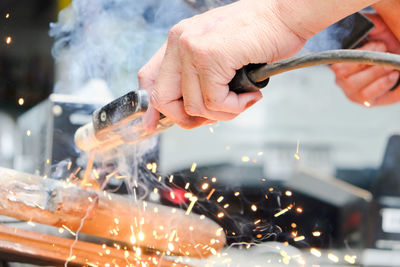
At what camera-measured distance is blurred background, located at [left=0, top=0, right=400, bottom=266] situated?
1.70 meters

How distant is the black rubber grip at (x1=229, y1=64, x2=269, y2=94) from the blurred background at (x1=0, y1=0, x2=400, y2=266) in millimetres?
515

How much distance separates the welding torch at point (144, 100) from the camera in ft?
2.66

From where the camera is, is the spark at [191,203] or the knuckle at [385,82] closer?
the spark at [191,203]

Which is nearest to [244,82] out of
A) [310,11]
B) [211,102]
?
[211,102]

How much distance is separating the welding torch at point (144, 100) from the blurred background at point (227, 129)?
318 millimetres

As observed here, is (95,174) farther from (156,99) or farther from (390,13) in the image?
(390,13)

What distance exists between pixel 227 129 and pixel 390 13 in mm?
3561

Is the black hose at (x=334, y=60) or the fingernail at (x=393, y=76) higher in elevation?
the black hose at (x=334, y=60)

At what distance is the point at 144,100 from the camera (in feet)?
3.62

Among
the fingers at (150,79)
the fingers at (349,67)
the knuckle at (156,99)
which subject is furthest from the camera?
the fingers at (349,67)

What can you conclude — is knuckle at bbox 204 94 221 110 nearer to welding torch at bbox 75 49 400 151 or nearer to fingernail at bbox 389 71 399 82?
welding torch at bbox 75 49 400 151

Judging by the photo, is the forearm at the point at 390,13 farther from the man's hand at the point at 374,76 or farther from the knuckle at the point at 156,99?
the knuckle at the point at 156,99

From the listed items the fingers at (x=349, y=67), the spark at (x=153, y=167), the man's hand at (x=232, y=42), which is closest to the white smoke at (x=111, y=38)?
the spark at (x=153, y=167)

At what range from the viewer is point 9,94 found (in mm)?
3797
